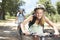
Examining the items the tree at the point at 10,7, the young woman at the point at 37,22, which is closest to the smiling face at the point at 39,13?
the young woman at the point at 37,22

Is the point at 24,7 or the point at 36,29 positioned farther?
the point at 24,7

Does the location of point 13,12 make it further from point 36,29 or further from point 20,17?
point 36,29

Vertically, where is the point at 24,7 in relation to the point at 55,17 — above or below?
above

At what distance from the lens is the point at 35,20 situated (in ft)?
6.03

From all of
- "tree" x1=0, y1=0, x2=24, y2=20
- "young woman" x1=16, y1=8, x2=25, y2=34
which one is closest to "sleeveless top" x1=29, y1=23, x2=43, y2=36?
"young woman" x1=16, y1=8, x2=25, y2=34

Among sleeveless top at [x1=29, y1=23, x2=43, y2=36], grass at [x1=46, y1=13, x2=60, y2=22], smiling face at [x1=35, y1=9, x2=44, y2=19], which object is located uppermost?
smiling face at [x1=35, y1=9, x2=44, y2=19]

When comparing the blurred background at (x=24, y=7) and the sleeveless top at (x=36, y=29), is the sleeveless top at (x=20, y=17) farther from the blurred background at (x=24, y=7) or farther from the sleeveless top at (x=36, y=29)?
the sleeveless top at (x=36, y=29)

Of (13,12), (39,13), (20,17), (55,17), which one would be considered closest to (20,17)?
(20,17)

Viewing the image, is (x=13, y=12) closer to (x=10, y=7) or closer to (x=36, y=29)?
(x=10, y=7)

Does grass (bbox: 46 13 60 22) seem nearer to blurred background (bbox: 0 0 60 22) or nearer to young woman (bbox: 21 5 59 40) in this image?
Answer: blurred background (bbox: 0 0 60 22)

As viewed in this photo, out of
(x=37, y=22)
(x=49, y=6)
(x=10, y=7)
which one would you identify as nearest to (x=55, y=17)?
(x=49, y=6)

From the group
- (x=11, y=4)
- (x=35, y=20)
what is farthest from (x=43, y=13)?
(x=11, y=4)

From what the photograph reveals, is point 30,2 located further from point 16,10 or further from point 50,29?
point 50,29

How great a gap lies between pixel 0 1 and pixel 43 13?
510mm
